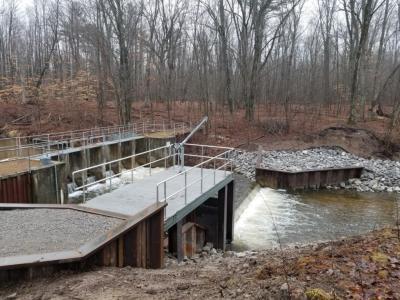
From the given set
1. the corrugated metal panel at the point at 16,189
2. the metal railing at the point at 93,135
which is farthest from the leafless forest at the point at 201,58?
the corrugated metal panel at the point at 16,189

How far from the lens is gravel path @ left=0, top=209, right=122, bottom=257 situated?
5.19 metres

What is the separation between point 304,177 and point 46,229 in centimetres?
1472

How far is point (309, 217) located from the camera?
13812mm

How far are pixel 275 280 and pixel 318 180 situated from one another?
14.6m

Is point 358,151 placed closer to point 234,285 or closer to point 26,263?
point 234,285

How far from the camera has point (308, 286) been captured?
4.33m

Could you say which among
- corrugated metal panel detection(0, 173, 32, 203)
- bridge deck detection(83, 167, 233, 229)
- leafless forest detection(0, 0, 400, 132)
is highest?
leafless forest detection(0, 0, 400, 132)

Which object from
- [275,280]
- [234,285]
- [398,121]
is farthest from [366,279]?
[398,121]

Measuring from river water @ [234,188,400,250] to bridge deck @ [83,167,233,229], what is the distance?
7.56ft

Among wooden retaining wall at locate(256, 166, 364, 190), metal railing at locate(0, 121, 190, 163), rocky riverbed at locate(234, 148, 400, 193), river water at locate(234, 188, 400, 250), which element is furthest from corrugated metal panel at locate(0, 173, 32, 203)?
rocky riverbed at locate(234, 148, 400, 193)

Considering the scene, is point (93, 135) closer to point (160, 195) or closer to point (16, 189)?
point (16, 189)

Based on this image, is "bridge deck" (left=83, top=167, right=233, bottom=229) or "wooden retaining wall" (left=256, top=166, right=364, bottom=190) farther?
"wooden retaining wall" (left=256, top=166, right=364, bottom=190)

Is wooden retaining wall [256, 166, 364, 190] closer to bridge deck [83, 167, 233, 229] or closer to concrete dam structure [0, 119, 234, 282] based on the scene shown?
concrete dam structure [0, 119, 234, 282]

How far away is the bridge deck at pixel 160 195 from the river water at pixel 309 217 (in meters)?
2.31
